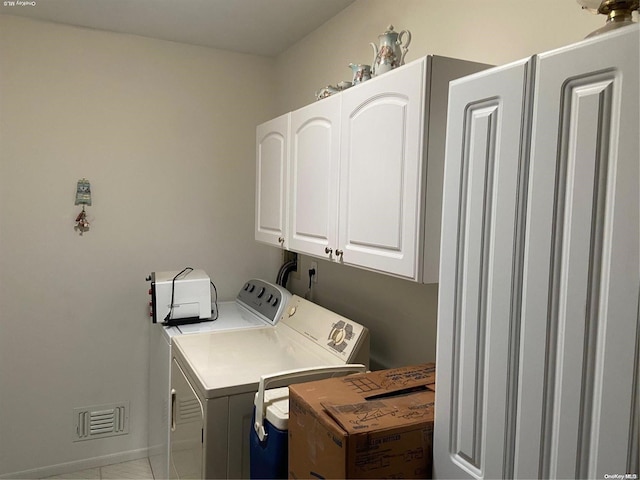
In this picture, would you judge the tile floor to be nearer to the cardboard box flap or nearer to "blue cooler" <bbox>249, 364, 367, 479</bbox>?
"blue cooler" <bbox>249, 364, 367, 479</bbox>

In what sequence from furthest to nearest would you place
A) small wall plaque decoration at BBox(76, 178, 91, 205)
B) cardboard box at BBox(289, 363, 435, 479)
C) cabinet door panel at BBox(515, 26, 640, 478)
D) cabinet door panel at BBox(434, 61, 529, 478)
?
small wall plaque decoration at BBox(76, 178, 91, 205)
cardboard box at BBox(289, 363, 435, 479)
cabinet door panel at BBox(434, 61, 529, 478)
cabinet door panel at BBox(515, 26, 640, 478)

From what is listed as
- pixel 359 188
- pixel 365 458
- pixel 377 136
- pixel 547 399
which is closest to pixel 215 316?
pixel 359 188

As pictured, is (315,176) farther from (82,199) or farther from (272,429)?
(82,199)

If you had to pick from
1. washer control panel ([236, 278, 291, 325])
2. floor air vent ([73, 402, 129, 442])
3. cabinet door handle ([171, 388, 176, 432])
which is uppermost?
washer control panel ([236, 278, 291, 325])

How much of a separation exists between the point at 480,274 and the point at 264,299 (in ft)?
6.24

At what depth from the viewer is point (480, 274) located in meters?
0.97

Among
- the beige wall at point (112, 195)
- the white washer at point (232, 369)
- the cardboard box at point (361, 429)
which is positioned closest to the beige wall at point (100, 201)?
the beige wall at point (112, 195)

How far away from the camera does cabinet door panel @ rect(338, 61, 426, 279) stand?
54.1 inches

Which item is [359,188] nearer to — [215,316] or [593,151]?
[593,151]

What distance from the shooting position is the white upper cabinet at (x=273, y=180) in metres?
2.24

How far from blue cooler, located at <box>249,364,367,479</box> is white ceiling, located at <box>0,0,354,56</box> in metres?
1.74

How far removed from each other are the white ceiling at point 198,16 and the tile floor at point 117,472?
2534 mm

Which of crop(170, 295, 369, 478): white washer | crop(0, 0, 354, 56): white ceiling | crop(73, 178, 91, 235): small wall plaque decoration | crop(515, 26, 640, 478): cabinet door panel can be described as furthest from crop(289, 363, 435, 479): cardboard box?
crop(73, 178, 91, 235): small wall plaque decoration

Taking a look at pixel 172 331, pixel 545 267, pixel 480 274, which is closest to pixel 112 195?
pixel 172 331
